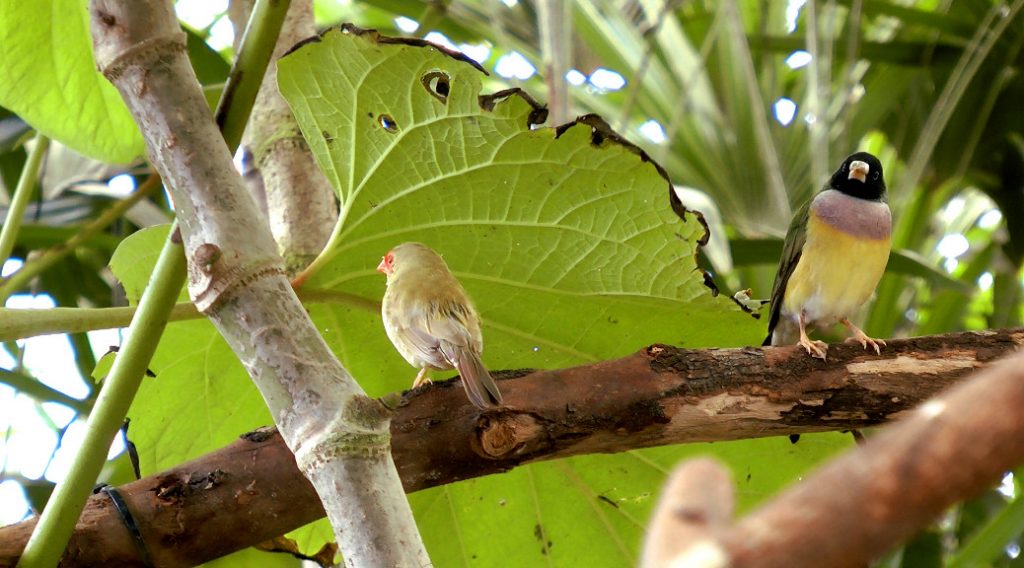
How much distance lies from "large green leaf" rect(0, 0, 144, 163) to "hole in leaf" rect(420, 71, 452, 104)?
2.41 ft

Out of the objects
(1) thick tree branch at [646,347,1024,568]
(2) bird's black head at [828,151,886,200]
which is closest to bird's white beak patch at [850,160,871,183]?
(2) bird's black head at [828,151,886,200]

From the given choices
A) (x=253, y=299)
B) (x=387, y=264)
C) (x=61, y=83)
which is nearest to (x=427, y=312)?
(x=387, y=264)

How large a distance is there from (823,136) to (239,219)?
6.12ft

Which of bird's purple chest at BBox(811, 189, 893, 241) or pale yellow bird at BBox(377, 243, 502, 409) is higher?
bird's purple chest at BBox(811, 189, 893, 241)

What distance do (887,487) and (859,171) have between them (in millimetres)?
2058

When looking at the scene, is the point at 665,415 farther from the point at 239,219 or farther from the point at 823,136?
the point at 823,136

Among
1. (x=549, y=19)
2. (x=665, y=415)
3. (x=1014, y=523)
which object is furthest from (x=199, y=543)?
(x=1014, y=523)

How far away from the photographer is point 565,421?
4.34 ft

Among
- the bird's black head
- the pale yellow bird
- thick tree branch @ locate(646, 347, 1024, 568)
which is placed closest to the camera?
thick tree branch @ locate(646, 347, 1024, 568)

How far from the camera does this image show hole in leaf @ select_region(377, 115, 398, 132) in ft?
4.77

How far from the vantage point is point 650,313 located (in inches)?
64.6

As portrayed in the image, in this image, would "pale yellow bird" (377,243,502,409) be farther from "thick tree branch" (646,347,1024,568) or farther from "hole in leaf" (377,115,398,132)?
"thick tree branch" (646,347,1024,568)

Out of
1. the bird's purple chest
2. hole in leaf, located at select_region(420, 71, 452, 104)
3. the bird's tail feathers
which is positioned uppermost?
the bird's purple chest

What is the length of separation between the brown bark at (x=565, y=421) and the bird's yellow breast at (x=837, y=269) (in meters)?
0.75
